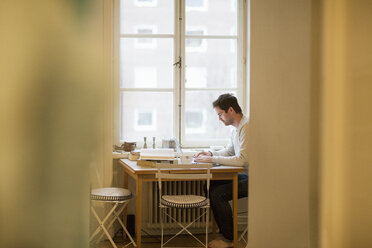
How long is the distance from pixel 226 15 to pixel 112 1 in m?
1.04

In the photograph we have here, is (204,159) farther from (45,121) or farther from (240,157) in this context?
(45,121)

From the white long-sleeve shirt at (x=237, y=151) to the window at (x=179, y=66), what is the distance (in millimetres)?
321

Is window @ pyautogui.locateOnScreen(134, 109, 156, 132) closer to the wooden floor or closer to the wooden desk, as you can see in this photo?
the wooden desk

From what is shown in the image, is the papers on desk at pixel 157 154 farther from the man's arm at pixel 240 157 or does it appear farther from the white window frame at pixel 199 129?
the white window frame at pixel 199 129

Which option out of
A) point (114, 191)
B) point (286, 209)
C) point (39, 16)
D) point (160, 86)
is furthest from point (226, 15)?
point (39, 16)

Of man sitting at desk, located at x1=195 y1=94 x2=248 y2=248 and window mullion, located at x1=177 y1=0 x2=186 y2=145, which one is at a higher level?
window mullion, located at x1=177 y1=0 x2=186 y2=145

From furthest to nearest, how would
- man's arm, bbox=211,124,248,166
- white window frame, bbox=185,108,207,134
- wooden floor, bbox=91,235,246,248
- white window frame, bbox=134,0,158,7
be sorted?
white window frame, bbox=185,108,207,134 < white window frame, bbox=134,0,158,7 < wooden floor, bbox=91,235,246,248 < man's arm, bbox=211,124,248,166

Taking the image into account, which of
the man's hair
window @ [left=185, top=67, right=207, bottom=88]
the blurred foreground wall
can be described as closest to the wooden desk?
the man's hair

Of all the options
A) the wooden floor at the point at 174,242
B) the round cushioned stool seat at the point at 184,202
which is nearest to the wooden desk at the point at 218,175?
the round cushioned stool seat at the point at 184,202

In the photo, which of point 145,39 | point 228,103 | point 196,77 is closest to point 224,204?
point 228,103

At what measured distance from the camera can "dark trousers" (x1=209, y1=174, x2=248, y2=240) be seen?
303 cm

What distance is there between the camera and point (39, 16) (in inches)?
8.8

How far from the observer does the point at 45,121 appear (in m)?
0.22

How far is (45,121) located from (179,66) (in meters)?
3.42
